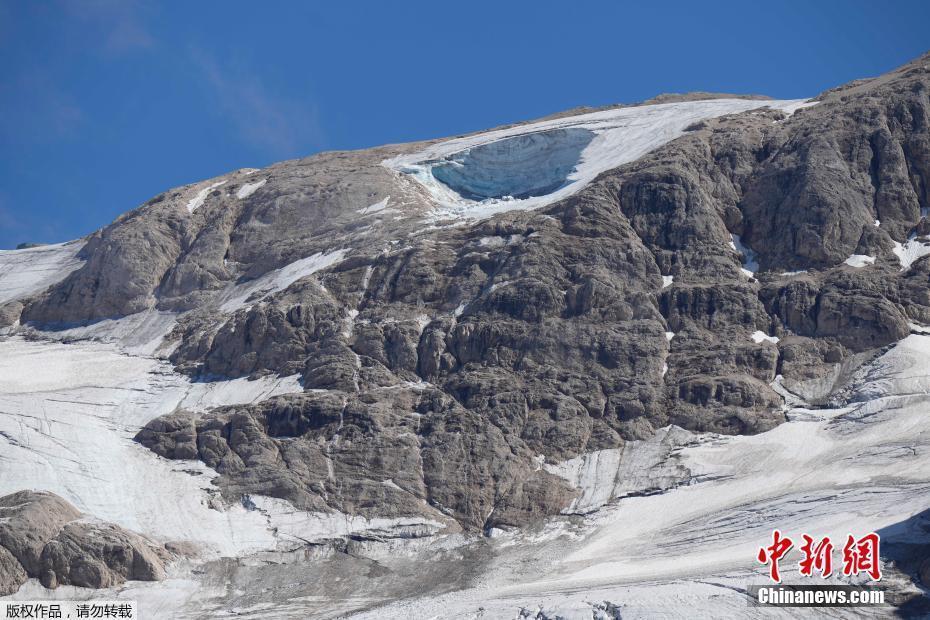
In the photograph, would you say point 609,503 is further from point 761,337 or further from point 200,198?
point 200,198

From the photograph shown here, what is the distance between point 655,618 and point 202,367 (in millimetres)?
43544

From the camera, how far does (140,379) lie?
91.9 m

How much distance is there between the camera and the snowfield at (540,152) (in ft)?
377

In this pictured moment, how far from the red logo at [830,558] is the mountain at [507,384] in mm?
884

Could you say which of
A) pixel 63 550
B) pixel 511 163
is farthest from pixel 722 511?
pixel 511 163

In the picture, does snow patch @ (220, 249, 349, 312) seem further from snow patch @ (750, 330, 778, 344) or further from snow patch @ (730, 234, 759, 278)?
snow patch @ (750, 330, 778, 344)

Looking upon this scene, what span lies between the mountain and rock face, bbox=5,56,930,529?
0.21m

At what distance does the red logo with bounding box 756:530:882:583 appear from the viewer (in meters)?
58.7

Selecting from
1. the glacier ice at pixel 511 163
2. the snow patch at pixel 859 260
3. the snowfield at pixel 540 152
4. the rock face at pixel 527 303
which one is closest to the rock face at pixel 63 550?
the rock face at pixel 527 303

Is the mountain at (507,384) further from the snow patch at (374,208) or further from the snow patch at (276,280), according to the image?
the snow patch at (374,208)

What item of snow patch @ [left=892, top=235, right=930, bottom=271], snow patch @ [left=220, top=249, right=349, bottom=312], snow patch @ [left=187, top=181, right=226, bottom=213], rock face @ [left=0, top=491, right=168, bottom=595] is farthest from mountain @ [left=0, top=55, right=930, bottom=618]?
snow patch @ [left=187, top=181, right=226, bottom=213]

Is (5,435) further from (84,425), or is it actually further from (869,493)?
(869,493)

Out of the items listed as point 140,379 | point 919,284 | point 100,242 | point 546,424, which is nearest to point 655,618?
point 546,424

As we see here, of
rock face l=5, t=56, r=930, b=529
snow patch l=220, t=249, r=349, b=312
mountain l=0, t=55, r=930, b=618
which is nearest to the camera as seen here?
mountain l=0, t=55, r=930, b=618
